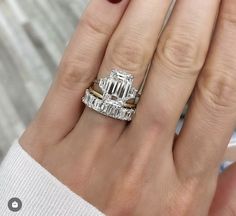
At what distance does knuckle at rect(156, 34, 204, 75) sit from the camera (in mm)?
552

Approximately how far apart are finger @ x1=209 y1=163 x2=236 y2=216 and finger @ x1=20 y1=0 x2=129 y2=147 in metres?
0.24

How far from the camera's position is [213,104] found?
566mm

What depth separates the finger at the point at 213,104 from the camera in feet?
1.85

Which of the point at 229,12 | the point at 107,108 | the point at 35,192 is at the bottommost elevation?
the point at 35,192

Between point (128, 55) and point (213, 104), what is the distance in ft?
0.43

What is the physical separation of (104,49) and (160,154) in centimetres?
16

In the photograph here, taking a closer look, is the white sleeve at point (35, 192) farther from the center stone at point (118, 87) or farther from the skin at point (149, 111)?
the center stone at point (118, 87)

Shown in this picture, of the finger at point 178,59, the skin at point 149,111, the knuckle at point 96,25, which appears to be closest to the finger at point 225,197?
the skin at point 149,111

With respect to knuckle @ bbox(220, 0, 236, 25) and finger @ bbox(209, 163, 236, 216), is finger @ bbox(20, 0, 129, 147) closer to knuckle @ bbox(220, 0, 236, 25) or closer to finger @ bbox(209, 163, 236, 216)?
knuckle @ bbox(220, 0, 236, 25)

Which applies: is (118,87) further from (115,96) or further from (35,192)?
(35,192)

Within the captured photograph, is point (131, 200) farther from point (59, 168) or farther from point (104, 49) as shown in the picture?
point (104, 49)

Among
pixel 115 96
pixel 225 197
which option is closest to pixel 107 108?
pixel 115 96

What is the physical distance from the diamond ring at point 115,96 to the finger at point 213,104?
0.29 feet

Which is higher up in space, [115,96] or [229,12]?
[229,12]
